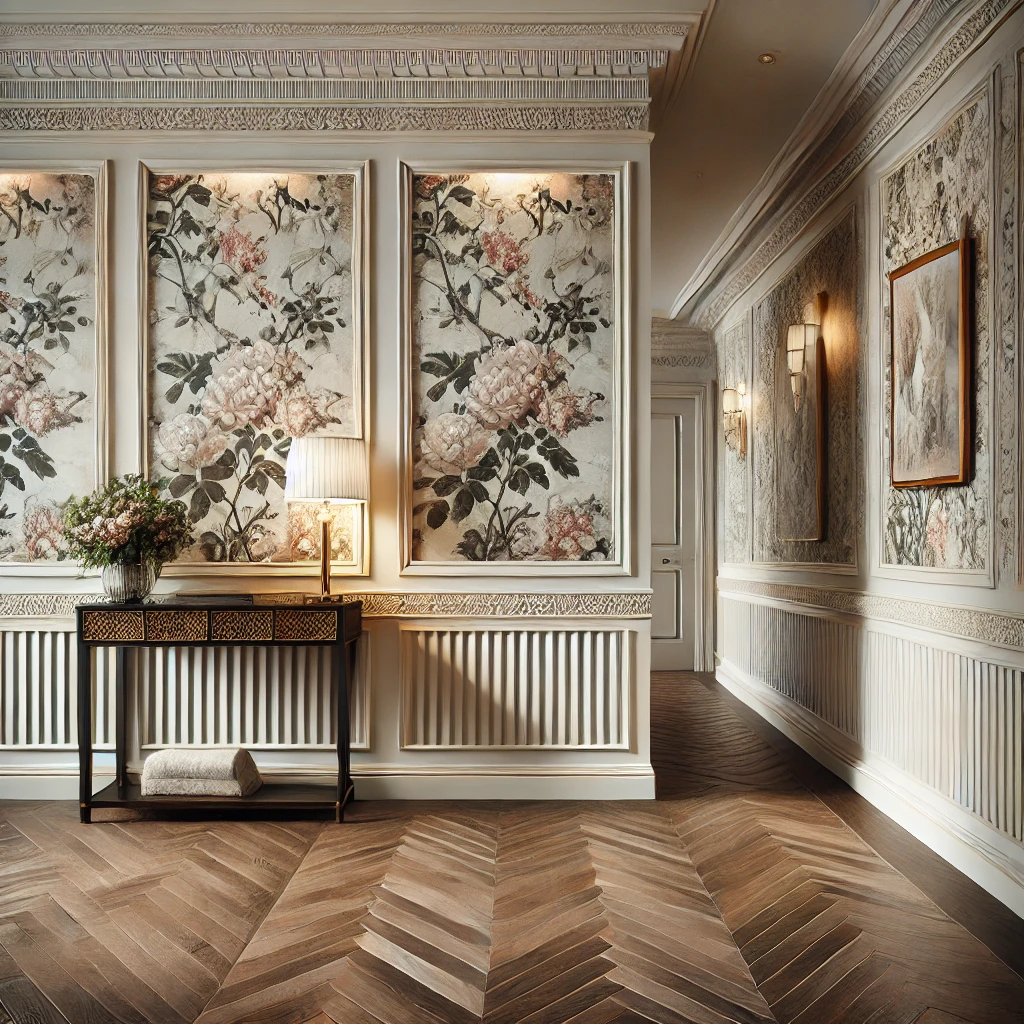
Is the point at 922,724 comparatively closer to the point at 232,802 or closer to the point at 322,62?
the point at 232,802

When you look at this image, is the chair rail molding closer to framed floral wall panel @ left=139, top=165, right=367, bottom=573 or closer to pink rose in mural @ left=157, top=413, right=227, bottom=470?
framed floral wall panel @ left=139, top=165, right=367, bottom=573

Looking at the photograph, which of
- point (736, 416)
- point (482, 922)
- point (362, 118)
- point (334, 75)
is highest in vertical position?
point (334, 75)

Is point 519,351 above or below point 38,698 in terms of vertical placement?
above

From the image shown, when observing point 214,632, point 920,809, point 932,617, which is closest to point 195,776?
point 214,632

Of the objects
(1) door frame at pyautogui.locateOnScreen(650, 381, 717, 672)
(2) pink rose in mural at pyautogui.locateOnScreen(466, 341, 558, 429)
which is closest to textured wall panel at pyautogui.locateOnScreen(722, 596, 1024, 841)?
(2) pink rose in mural at pyautogui.locateOnScreen(466, 341, 558, 429)

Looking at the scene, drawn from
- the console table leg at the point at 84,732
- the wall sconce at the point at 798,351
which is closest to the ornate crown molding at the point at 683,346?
the wall sconce at the point at 798,351

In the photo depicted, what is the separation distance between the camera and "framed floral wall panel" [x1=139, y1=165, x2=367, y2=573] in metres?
4.09

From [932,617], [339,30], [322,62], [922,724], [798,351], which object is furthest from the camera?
[798,351]

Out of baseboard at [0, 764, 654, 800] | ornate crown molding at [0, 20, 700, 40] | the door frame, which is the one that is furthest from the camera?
the door frame

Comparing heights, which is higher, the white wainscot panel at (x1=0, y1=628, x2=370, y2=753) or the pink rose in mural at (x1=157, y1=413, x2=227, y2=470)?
the pink rose in mural at (x1=157, y1=413, x2=227, y2=470)

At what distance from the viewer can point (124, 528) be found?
3684 millimetres

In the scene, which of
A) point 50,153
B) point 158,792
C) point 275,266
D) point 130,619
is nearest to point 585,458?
point 275,266

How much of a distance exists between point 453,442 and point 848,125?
242cm

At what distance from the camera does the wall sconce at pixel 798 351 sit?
5000 mm
